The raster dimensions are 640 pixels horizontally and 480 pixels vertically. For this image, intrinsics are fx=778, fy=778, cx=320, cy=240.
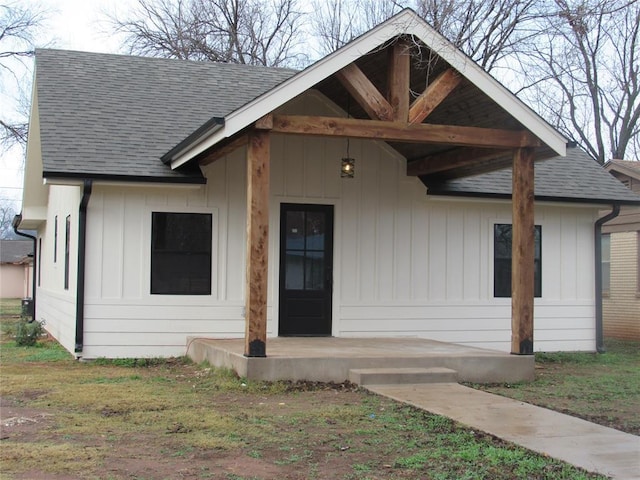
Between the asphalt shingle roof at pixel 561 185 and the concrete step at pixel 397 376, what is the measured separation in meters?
4.27

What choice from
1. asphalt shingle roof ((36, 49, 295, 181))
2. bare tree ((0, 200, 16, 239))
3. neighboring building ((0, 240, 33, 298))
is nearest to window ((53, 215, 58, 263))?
asphalt shingle roof ((36, 49, 295, 181))

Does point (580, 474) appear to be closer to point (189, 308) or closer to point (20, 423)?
point (20, 423)

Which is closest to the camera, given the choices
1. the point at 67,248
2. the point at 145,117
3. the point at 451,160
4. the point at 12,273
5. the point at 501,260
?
the point at 451,160

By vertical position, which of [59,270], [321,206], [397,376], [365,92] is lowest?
[397,376]

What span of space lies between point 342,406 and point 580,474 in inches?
119

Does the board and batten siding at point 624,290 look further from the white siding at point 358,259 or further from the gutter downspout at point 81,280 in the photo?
the gutter downspout at point 81,280

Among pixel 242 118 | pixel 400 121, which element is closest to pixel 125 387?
pixel 242 118

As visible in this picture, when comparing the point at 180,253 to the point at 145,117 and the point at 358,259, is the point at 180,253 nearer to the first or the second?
the point at 145,117

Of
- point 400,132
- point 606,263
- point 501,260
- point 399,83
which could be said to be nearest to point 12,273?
point 606,263

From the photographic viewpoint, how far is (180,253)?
11.8 m

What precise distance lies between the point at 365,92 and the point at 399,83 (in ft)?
1.41

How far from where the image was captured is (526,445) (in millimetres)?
6012

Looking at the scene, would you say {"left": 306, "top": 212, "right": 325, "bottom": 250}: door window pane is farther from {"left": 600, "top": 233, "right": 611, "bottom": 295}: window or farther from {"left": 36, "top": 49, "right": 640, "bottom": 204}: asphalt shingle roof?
{"left": 600, "top": 233, "right": 611, "bottom": 295}: window

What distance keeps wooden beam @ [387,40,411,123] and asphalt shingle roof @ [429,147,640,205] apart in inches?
139
